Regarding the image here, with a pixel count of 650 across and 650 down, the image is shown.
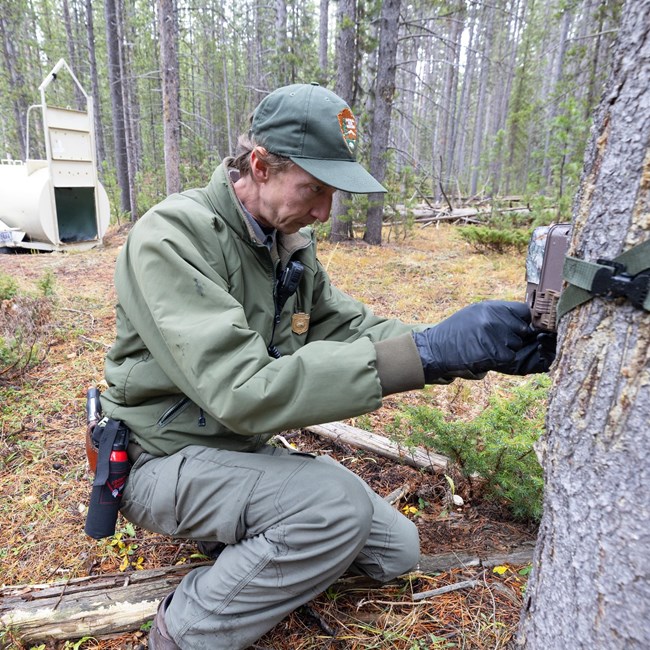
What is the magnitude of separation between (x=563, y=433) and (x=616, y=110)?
77cm

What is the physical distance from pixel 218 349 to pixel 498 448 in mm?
1270

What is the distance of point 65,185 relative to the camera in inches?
363

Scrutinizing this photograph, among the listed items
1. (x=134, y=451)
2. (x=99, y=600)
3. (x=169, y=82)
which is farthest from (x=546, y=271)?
(x=169, y=82)

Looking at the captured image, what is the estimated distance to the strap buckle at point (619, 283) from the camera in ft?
3.40

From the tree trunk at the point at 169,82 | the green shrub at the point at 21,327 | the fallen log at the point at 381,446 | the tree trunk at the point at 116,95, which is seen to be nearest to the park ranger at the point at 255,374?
the fallen log at the point at 381,446

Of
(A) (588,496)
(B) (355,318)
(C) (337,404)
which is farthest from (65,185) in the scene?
(A) (588,496)

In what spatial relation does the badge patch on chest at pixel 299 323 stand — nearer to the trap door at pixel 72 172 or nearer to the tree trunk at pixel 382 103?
the tree trunk at pixel 382 103

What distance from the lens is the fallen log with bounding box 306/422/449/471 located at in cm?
261

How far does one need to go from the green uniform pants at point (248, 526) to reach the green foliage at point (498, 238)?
24.1ft

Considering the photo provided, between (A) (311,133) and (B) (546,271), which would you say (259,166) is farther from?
(B) (546,271)

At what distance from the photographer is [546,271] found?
Answer: 1.46 metres

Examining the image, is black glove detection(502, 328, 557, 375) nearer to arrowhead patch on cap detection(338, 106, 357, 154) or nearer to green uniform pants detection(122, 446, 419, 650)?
green uniform pants detection(122, 446, 419, 650)

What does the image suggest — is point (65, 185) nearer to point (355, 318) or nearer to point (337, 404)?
point (355, 318)

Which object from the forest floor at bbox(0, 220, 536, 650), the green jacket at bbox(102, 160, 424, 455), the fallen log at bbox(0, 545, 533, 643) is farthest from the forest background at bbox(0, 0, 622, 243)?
the fallen log at bbox(0, 545, 533, 643)
